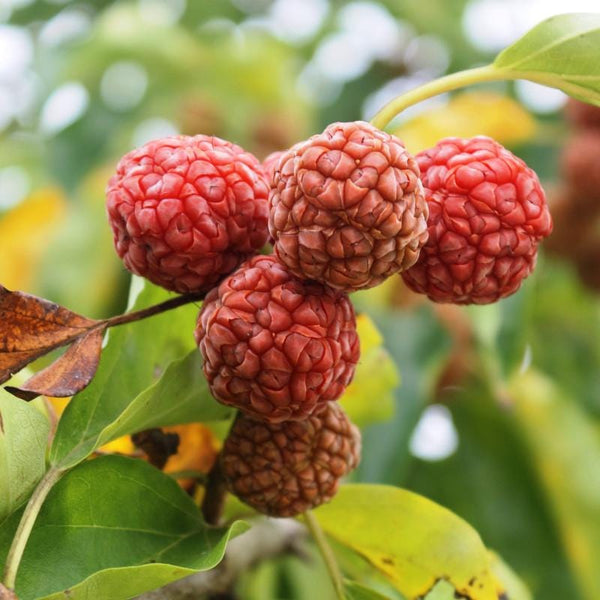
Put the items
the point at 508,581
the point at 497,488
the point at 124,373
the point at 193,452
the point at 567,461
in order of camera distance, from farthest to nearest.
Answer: the point at 497,488
the point at 567,461
the point at 508,581
the point at 193,452
the point at 124,373

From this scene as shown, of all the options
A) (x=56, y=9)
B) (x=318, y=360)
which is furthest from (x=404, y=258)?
(x=56, y=9)

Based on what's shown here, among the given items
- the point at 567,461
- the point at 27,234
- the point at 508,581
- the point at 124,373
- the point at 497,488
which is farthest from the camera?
the point at 27,234

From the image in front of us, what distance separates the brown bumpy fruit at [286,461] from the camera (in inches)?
50.3

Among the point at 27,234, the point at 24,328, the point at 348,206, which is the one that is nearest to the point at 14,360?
the point at 24,328

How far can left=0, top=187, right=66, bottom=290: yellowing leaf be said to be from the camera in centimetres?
316

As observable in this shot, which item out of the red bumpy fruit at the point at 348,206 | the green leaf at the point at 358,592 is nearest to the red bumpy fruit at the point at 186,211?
the red bumpy fruit at the point at 348,206

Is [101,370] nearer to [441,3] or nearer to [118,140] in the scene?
[118,140]

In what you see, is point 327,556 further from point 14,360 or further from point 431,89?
point 431,89

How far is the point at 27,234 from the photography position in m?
3.27

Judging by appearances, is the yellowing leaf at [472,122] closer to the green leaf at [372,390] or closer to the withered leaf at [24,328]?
the green leaf at [372,390]

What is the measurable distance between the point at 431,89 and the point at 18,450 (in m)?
0.65

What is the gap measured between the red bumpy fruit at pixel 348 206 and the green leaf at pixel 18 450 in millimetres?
345

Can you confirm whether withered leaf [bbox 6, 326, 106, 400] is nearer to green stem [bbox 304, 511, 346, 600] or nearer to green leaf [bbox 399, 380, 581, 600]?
green stem [bbox 304, 511, 346, 600]

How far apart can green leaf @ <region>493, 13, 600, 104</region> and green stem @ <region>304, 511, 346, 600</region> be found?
0.65m
